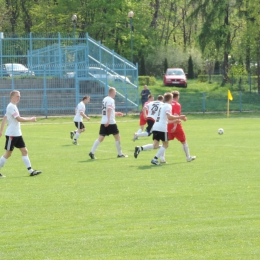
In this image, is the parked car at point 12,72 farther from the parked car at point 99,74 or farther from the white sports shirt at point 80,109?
the white sports shirt at point 80,109

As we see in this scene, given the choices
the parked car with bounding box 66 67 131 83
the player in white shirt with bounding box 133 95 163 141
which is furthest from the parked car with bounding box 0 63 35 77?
the player in white shirt with bounding box 133 95 163 141

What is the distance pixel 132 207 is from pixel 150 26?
211ft

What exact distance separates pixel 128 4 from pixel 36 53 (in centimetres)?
1938

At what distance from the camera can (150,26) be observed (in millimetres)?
73438

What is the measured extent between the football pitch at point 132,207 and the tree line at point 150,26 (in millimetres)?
35377

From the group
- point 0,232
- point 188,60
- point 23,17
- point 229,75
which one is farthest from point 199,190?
point 23,17

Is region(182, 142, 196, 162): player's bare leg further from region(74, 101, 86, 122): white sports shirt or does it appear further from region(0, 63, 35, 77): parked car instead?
region(0, 63, 35, 77): parked car

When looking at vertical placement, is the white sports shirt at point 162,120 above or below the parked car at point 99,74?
below

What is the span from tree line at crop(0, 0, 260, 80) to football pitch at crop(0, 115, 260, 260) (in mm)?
35377

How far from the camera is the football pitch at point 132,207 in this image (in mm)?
7941

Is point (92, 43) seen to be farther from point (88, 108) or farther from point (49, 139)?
point (49, 139)

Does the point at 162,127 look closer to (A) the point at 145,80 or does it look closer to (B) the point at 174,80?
(B) the point at 174,80

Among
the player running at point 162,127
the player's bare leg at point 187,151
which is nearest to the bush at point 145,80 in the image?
the player's bare leg at point 187,151

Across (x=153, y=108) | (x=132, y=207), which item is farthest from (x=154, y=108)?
(x=132, y=207)
